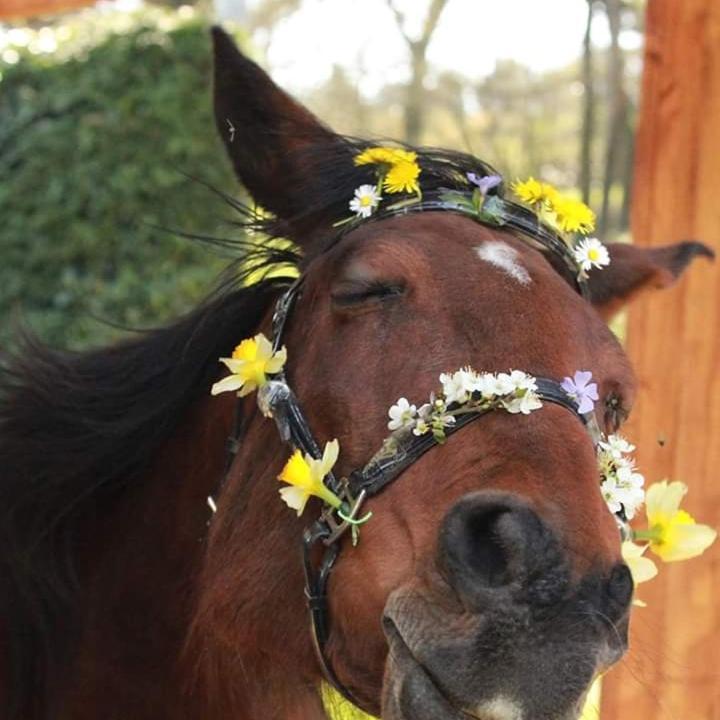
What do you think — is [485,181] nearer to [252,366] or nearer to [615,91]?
[252,366]

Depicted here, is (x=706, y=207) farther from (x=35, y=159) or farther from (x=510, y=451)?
(x=35, y=159)

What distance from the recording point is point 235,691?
8.26ft

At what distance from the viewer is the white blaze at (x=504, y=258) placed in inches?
88.2

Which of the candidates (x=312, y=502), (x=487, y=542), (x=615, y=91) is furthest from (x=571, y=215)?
(x=615, y=91)

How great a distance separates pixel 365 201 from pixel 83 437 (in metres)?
0.87

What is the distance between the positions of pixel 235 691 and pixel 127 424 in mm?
638

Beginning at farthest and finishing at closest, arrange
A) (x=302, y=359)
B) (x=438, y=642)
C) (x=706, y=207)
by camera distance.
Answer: (x=706, y=207)
(x=302, y=359)
(x=438, y=642)

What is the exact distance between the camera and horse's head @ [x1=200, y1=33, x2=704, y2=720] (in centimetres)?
183

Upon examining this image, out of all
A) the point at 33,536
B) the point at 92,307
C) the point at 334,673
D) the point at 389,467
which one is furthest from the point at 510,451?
the point at 92,307

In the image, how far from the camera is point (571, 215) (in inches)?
101

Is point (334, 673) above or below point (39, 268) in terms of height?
below

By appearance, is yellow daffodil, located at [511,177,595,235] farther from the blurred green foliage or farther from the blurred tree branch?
the blurred tree branch

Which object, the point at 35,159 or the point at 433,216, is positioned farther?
the point at 35,159

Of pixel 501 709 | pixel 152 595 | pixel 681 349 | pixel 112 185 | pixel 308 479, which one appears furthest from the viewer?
pixel 112 185
